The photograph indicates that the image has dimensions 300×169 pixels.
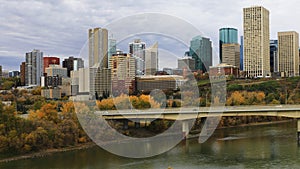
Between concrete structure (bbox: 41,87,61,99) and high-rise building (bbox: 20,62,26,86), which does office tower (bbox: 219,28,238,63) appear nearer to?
high-rise building (bbox: 20,62,26,86)

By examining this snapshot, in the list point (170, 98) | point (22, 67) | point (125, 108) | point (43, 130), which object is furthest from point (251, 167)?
point (22, 67)

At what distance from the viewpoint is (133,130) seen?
1866cm

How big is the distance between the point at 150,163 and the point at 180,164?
0.84 metres

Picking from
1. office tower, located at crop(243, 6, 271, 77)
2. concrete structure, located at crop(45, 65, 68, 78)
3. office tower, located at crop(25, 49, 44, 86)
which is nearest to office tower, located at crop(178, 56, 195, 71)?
concrete structure, located at crop(45, 65, 68, 78)

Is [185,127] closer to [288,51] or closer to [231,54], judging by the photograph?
[231,54]

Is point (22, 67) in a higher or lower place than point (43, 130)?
higher

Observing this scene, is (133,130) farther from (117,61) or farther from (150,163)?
(150,163)

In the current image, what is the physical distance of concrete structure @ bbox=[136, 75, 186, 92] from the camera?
24.3 metres

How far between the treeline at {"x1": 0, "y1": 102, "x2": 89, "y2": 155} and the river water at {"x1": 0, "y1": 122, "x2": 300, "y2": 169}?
904 mm

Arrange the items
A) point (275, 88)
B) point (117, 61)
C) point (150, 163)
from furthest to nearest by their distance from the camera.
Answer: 1. point (275, 88)
2. point (117, 61)
3. point (150, 163)

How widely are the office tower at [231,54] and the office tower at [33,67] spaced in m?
28.7

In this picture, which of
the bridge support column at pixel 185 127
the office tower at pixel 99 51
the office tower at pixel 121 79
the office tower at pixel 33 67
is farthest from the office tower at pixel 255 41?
the office tower at pixel 99 51

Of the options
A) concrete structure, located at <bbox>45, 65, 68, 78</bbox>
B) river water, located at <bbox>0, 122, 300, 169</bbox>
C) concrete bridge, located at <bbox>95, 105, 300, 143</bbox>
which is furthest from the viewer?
concrete structure, located at <bbox>45, 65, 68, 78</bbox>

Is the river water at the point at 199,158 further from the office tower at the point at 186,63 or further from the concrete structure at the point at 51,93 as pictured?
the concrete structure at the point at 51,93
